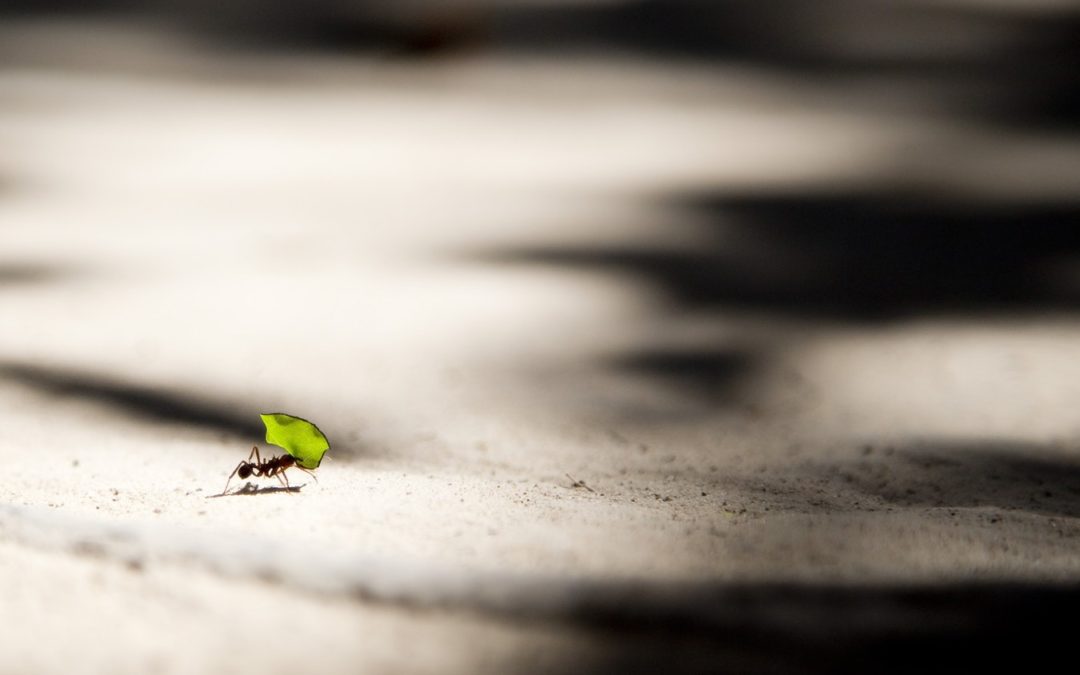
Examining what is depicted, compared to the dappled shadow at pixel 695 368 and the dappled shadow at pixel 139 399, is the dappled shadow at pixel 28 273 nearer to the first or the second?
the dappled shadow at pixel 139 399

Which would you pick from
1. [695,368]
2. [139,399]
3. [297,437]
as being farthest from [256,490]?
[695,368]

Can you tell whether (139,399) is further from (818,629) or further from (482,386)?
(818,629)

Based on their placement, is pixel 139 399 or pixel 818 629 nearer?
pixel 818 629

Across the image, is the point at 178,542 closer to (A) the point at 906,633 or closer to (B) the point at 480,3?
(A) the point at 906,633

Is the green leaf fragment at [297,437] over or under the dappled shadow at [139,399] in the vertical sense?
under

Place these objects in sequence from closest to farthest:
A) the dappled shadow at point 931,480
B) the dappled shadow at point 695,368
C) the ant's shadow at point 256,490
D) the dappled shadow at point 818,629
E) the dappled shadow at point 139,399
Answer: the dappled shadow at point 818,629 → the ant's shadow at point 256,490 → the dappled shadow at point 931,480 → the dappled shadow at point 139,399 → the dappled shadow at point 695,368

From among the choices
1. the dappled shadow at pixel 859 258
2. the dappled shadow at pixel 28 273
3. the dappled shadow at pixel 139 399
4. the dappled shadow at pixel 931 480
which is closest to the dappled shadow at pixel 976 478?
the dappled shadow at pixel 931 480

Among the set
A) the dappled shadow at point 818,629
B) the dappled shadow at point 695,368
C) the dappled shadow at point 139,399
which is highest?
the dappled shadow at point 695,368
